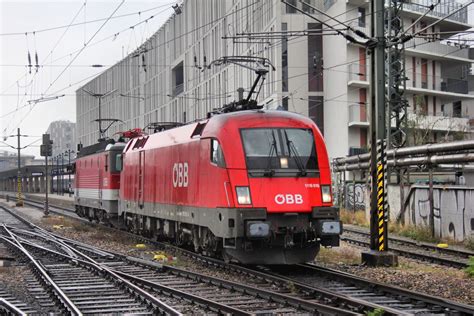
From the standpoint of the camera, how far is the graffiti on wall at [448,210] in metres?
20.0

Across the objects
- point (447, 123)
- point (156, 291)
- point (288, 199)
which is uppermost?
point (447, 123)

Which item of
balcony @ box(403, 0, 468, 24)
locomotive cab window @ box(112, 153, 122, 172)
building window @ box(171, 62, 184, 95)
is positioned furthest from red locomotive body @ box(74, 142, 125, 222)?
building window @ box(171, 62, 184, 95)

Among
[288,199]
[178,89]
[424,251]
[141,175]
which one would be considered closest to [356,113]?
[141,175]

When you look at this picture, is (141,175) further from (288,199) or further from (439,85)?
(439,85)

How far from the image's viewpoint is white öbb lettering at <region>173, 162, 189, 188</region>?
15.8m

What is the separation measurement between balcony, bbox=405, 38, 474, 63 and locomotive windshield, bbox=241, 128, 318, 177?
3845 cm

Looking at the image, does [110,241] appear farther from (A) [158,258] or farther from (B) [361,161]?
(B) [361,161]

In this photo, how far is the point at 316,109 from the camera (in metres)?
49.7

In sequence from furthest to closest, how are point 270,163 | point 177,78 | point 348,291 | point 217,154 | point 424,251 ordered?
point 177,78 < point 424,251 < point 217,154 < point 270,163 < point 348,291

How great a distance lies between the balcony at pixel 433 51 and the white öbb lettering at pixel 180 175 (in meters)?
36.9

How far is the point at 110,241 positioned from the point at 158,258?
6248 mm

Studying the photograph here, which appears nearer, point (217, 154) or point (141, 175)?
point (217, 154)

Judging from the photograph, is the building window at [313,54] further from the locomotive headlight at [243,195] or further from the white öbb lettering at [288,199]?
the locomotive headlight at [243,195]

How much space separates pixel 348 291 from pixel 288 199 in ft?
8.40
